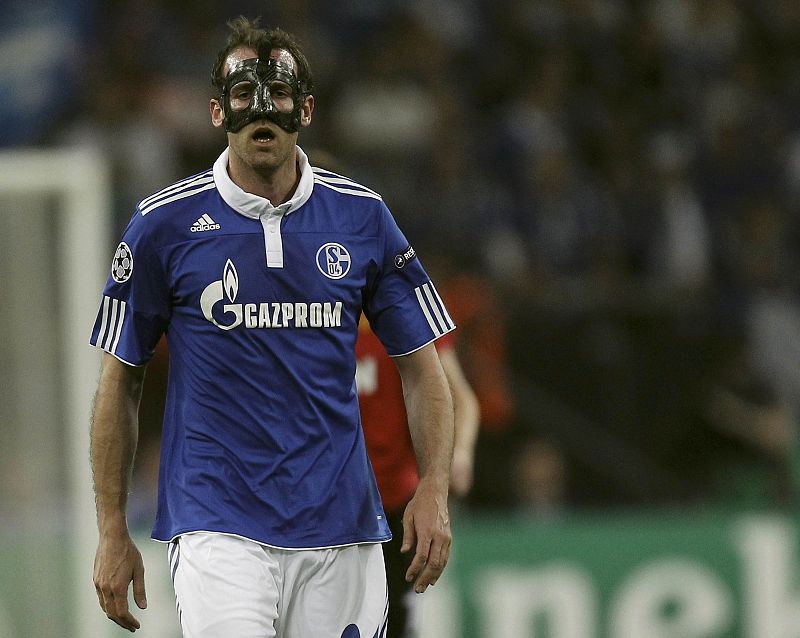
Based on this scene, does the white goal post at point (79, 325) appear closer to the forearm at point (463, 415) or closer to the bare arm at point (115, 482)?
the forearm at point (463, 415)

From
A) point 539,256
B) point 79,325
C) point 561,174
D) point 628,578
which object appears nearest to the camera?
point 79,325

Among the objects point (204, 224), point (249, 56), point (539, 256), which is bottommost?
point (204, 224)

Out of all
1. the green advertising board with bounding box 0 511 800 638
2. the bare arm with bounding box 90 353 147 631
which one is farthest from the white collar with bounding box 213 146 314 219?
the green advertising board with bounding box 0 511 800 638

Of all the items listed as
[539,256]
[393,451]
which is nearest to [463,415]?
[393,451]

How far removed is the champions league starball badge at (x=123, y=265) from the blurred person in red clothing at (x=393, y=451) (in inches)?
50.3

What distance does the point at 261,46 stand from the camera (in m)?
3.66

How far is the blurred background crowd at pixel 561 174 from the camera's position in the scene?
9.22m

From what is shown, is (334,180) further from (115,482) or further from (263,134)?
(115,482)

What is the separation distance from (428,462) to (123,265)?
34.7 inches

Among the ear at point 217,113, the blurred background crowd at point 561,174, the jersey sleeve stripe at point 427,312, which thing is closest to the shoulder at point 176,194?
the ear at point 217,113

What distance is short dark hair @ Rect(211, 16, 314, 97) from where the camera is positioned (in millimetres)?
3664

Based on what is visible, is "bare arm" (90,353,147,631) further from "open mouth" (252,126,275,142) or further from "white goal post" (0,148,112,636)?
"white goal post" (0,148,112,636)

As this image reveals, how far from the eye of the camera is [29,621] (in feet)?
23.0

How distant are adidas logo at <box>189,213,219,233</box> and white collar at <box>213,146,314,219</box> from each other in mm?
61
